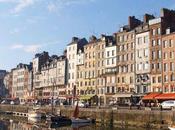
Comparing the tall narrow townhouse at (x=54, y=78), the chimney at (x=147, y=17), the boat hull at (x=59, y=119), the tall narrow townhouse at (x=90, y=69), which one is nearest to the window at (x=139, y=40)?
the chimney at (x=147, y=17)

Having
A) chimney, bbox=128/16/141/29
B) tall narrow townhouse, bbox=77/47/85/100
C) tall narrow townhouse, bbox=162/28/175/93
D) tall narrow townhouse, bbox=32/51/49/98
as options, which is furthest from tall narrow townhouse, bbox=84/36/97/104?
tall narrow townhouse, bbox=32/51/49/98

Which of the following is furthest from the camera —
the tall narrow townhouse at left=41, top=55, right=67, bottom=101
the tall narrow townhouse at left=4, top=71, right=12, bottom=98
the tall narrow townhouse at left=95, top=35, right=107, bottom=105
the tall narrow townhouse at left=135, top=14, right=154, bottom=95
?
the tall narrow townhouse at left=4, top=71, right=12, bottom=98

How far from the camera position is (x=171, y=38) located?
69.9 meters

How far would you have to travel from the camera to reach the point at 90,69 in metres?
93.2

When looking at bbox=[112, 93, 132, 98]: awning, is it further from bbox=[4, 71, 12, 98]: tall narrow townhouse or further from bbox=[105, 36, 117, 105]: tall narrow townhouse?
bbox=[4, 71, 12, 98]: tall narrow townhouse

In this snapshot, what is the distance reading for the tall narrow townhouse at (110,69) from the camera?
3287 inches

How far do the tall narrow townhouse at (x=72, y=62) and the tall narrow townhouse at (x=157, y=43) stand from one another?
98.8 feet

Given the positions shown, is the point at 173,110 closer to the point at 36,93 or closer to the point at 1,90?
the point at 36,93

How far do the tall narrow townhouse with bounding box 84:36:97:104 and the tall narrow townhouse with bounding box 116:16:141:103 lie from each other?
33.5ft

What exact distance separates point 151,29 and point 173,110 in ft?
88.7

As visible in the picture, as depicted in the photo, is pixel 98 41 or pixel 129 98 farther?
pixel 98 41

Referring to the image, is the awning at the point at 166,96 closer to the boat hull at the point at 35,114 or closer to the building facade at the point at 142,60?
the building facade at the point at 142,60

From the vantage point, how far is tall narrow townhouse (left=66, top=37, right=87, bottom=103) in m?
100

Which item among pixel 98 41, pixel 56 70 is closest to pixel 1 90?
pixel 56 70
